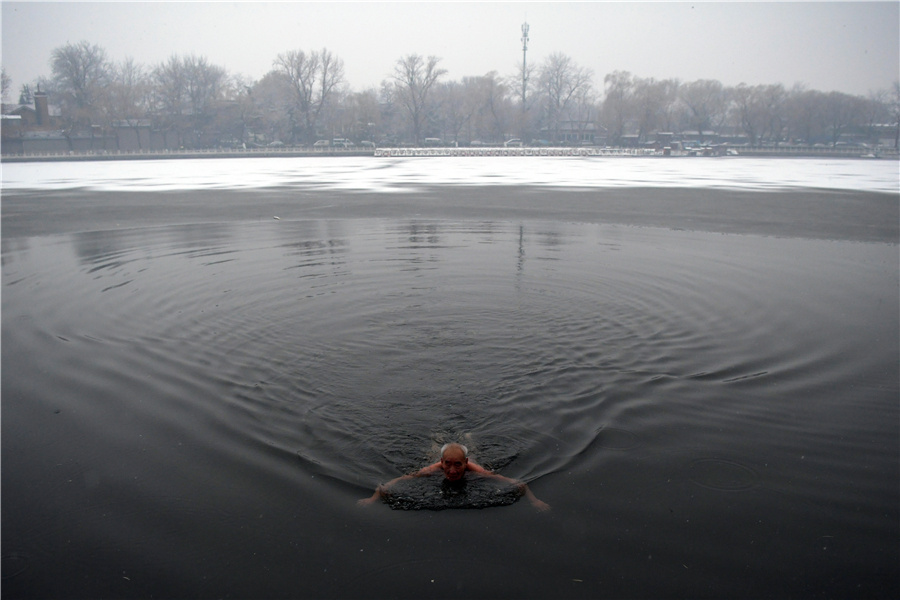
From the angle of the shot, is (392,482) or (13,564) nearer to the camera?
(13,564)

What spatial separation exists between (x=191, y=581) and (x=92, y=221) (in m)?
17.2

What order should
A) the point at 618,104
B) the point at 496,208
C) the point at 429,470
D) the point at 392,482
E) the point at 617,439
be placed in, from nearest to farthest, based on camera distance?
the point at 392,482 → the point at 429,470 → the point at 617,439 → the point at 496,208 → the point at 618,104

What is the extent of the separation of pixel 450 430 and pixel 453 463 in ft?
3.25

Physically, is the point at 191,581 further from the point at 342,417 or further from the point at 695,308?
the point at 695,308

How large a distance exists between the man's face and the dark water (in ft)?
1.06

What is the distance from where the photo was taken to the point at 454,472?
4.78m

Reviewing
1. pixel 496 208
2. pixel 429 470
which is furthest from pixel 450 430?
pixel 496 208

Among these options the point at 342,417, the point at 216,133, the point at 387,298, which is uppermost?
the point at 216,133

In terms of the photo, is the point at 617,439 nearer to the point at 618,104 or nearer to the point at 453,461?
the point at 453,461

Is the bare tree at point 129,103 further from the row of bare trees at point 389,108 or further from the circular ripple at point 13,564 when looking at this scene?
the circular ripple at point 13,564

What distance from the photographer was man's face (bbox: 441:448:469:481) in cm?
474

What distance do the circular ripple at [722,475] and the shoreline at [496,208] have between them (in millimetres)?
12272

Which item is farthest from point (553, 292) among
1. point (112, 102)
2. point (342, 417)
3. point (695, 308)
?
point (112, 102)

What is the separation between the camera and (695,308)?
9367mm
